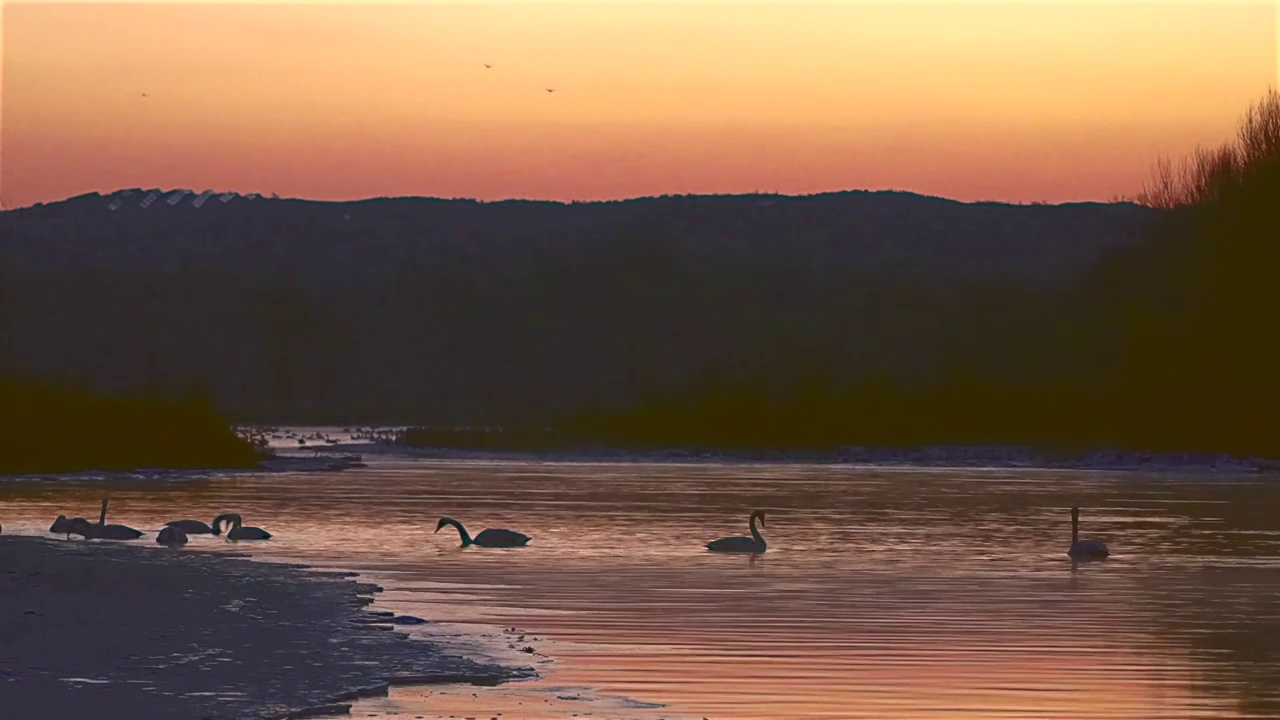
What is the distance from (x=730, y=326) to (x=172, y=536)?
373 feet

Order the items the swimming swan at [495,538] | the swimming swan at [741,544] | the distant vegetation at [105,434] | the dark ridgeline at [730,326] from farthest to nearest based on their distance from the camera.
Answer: the dark ridgeline at [730,326] < the distant vegetation at [105,434] < the swimming swan at [495,538] < the swimming swan at [741,544]

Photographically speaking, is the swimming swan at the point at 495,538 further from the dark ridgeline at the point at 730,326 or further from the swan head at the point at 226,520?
the dark ridgeline at the point at 730,326

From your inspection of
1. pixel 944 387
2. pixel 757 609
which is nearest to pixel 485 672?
pixel 757 609

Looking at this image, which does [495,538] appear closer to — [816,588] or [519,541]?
[519,541]

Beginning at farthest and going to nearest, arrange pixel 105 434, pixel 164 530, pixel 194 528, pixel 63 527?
pixel 105 434
pixel 194 528
pixel 63 527
pixel 164 530

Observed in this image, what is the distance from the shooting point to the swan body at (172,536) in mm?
33094

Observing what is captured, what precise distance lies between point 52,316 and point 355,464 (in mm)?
101957

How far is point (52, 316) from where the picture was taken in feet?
528

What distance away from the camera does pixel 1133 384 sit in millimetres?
70000

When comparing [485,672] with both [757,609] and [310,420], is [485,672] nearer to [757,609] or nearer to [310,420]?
[757,609]

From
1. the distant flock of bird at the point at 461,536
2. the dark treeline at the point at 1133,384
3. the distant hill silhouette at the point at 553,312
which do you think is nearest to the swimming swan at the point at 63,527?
the distant flock of bird at the point at 461,536

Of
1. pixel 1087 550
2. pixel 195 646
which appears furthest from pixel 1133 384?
pixel 195 646

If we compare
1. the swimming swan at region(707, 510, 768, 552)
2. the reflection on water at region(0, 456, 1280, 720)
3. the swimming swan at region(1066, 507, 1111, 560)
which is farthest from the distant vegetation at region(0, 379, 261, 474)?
the swimming swan at region(1066, 507, 1111, 560)

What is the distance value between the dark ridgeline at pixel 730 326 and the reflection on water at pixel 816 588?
12.7 metres
